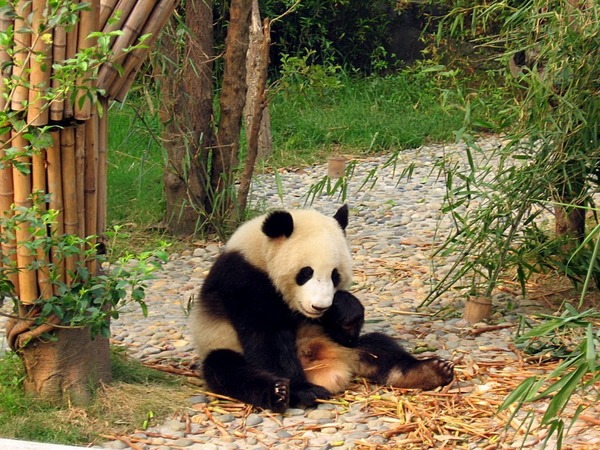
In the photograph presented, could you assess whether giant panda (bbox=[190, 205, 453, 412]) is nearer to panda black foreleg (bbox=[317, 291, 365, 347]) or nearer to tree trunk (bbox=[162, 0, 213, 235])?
panda black foreleg (bbox=[317, 291, 365, 347])

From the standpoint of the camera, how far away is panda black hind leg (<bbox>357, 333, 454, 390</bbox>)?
363 centimetres

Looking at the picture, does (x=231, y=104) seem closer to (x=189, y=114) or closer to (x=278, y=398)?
(x=189, y=114)

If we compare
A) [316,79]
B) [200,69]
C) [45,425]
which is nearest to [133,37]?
[45,425]

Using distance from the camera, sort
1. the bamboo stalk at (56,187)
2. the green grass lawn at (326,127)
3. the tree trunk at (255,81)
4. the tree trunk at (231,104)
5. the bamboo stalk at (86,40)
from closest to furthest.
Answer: the bamboo stalk at (86,40)
the bamboo stalk at (56,187)
the tree trunk at (231,104)
the green grass lawn at (326,127)
the tree trunk at (255,81)

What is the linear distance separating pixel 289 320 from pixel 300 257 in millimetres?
270

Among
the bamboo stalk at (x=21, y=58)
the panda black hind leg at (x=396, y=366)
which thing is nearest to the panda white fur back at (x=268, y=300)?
the panda black hind leg at (x=396, y=366)

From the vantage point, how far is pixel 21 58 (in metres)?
2.93

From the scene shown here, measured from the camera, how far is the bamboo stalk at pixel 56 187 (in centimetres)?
306

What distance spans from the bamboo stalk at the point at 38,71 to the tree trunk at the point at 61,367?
810 mm

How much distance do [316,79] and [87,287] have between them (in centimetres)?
643

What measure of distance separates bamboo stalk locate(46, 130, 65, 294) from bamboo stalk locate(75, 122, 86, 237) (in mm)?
59

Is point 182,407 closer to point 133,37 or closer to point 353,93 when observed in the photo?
point 133,37

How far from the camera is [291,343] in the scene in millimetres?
3727

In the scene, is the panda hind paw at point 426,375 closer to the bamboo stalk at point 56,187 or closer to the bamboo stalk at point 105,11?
the bamboo stalk at point 56,187
